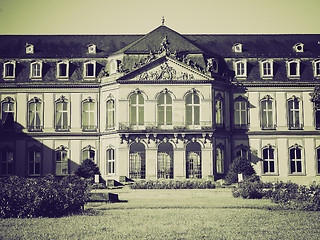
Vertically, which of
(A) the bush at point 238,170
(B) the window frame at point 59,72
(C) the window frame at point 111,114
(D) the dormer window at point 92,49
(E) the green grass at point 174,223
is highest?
(D) the dormer window at point 92,49

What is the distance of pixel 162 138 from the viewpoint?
187ft

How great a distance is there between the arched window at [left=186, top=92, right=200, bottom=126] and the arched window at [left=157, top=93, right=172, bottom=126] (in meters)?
1.63

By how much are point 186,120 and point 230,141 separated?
580cm

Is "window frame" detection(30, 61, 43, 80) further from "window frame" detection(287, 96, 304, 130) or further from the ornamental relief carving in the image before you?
"window frame" detection(287, 96, 304, 130)

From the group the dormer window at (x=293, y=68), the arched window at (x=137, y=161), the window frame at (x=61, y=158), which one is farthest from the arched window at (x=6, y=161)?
the dormer window at (x=293, y=68)

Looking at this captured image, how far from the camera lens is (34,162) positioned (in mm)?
61188

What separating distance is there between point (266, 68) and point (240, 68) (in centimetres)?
256

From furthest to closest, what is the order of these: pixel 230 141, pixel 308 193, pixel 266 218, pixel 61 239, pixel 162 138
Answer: pixel 230 141, pixel 162 138, pixel 308 193, pixel 266 218, pixel 61 239

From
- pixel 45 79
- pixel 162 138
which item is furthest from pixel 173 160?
pixel 45 79

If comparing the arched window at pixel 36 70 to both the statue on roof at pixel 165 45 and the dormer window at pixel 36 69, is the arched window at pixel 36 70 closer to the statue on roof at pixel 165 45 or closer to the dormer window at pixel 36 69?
the dormer window at pixel 36 69

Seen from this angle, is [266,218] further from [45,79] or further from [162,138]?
[45,79]

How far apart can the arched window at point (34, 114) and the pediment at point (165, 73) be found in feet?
31.5

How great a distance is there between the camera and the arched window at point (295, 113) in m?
61.8

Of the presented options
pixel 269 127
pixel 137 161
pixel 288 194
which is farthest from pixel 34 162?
pixel 288 194
